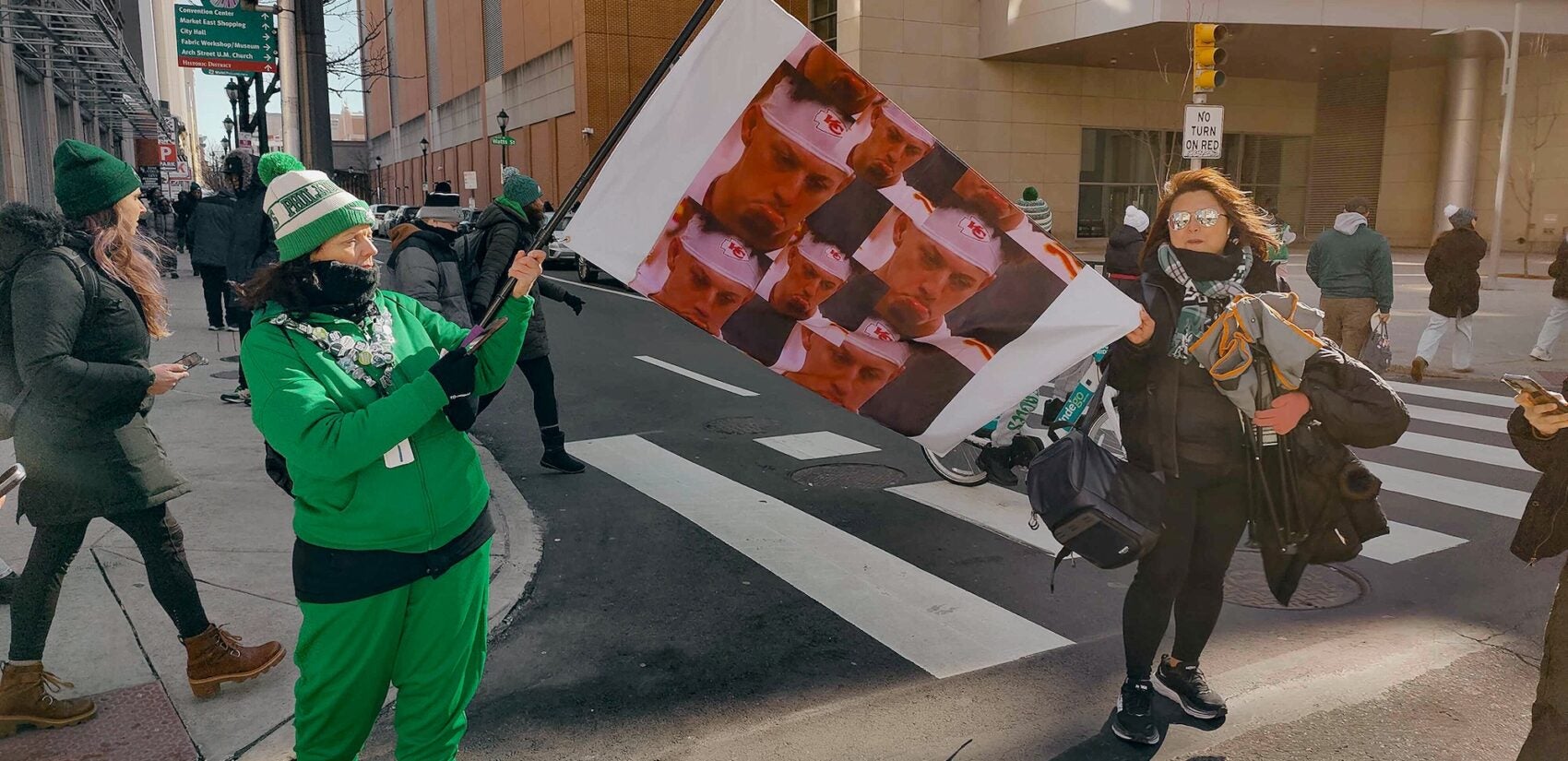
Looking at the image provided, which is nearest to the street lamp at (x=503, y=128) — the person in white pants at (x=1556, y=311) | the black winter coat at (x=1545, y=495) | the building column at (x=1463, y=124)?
the building column at (x=1463, y=124)

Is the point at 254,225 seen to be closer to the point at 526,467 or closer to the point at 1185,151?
the point at 526,467

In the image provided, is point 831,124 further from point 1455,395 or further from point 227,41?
point 227,41

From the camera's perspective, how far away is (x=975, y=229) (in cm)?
344

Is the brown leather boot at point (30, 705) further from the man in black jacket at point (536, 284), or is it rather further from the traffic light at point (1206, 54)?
the traffic light at point (1206, 54)

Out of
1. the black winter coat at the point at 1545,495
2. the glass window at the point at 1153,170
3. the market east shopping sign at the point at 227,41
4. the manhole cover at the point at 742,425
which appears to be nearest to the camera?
the black winter coat at the point at 1545,495

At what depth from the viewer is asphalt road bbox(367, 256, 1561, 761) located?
376 cm

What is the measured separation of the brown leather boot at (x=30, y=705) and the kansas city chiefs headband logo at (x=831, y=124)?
3241 mm

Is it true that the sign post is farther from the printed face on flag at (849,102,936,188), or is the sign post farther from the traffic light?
the printed face on flag at (849,102,936,188)

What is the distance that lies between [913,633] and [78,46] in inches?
896

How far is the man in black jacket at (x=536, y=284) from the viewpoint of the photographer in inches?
261

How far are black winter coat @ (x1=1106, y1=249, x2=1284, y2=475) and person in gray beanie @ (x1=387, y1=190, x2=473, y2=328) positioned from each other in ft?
12.8

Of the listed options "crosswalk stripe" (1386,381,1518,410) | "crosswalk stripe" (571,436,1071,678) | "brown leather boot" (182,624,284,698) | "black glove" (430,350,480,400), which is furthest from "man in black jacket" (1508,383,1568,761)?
"crosswalk stripe" (1386,381,1518,410)

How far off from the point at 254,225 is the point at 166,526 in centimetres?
550

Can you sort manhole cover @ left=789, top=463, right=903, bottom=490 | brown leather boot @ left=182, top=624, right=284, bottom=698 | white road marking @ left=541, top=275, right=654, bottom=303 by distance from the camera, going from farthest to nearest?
white road marking @ left=541, top=275, right=654, bottom=303
manhole cover @ left=789, top=463, right=903, bottom=490
brown leather boot @ left=182, top=624, right=284, bottom=698
